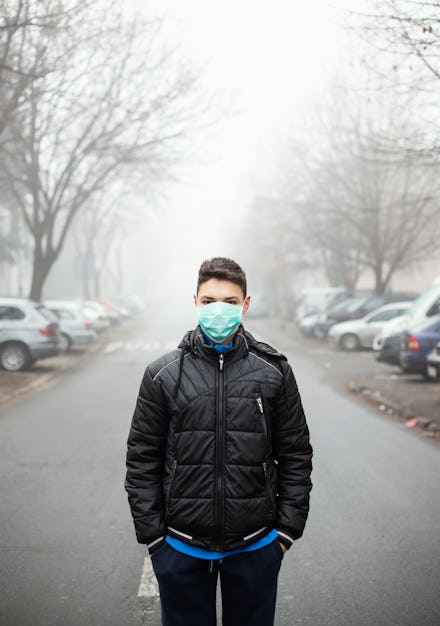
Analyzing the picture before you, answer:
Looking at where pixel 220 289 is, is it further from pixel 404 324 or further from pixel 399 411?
pixel 404 324

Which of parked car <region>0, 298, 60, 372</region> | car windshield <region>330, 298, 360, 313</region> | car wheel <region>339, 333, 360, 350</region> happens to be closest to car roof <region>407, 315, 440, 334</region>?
parked car <region>0, 298, 60, 372</region>

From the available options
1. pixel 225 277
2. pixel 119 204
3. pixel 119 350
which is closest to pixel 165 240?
pixel 119 204

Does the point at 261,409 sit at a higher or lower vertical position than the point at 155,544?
higher

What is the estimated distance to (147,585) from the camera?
487 centimetres

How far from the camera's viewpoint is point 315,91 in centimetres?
3278

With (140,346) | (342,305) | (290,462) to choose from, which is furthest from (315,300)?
(290,462)

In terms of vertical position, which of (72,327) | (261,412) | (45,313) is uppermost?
(261,412)

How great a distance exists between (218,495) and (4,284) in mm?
60786

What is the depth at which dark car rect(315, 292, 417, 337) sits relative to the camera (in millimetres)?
30375

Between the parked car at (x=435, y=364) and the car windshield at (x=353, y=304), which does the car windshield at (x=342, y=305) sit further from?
the parked car at (x=435, y=364)

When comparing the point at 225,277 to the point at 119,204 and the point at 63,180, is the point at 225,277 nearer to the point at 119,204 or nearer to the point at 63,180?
the point at 63,180

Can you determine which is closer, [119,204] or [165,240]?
[119,204]

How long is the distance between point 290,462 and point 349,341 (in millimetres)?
24647

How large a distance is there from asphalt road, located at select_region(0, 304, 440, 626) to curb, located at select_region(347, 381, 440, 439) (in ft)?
1.13
